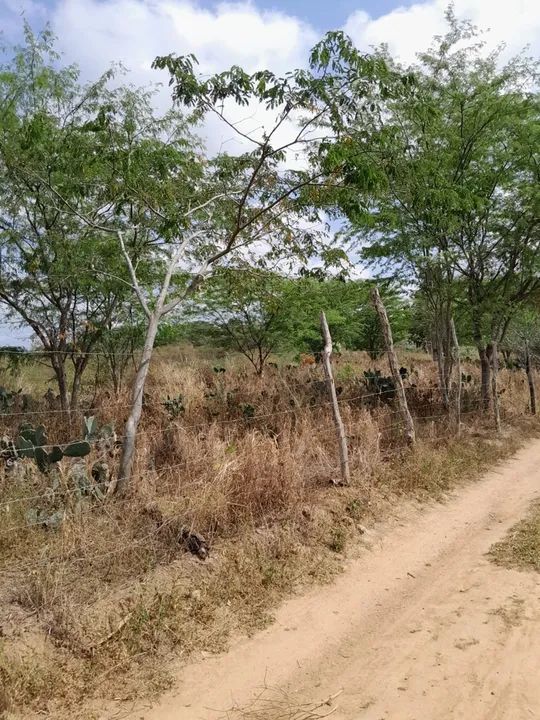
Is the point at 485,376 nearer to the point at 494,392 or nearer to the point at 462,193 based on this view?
the point at 494,392

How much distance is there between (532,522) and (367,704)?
3.68m

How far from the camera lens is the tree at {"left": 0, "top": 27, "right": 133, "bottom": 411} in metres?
7.43

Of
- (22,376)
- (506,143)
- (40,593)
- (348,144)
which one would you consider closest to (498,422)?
(506,143)

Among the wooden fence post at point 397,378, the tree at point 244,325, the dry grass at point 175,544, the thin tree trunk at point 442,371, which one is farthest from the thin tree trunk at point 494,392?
the tree at point 244,325

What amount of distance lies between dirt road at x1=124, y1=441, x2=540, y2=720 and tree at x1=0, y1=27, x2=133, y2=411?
5028 millimetres

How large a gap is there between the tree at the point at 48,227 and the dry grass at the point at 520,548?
5.60 m

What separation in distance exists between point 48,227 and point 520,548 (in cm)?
769

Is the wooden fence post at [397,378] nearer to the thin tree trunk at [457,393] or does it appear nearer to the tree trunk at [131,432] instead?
the thin tree trunk at [457,393]

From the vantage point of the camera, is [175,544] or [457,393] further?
[457,393]

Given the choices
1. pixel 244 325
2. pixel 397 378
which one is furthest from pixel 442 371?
pixel 244 325

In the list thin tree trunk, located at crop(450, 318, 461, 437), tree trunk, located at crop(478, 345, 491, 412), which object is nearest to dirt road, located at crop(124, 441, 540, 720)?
thin tree trunk, located at crop(450, 318, 461, 437)

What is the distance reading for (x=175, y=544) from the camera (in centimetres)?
462

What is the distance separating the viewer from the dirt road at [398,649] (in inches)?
121

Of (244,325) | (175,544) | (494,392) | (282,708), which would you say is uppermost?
(244,325)
